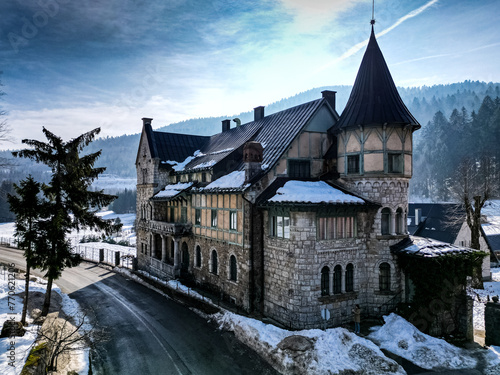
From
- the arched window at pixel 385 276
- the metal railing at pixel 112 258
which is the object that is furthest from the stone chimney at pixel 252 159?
the metal railing at pixel 112 258

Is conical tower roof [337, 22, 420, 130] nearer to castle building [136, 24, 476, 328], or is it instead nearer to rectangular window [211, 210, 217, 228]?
castle building [136, 24, 476, 328]

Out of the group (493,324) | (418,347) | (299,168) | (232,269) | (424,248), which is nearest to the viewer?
(418,347)

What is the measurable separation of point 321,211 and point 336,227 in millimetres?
1590

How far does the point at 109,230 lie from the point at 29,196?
4682 millimetres

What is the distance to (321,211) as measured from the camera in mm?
18875

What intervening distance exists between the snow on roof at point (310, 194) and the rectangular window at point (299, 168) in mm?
1181

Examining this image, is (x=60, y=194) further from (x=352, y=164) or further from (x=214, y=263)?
(x=352, y=164)

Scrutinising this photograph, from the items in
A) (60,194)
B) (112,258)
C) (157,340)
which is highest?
(60,194)

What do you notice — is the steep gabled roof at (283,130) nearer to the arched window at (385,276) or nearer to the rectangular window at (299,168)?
the rectangular window at (299,168)

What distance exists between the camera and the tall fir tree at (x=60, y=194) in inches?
736

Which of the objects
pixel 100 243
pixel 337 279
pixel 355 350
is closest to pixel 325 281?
pixel 337 279

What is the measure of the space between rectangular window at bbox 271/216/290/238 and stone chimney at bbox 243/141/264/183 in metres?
3.02

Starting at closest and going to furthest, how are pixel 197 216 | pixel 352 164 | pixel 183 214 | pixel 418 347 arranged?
pixel 418 347
pixel 352 164
pixel 197 216
pixel 183 214

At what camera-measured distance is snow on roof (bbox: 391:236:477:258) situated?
18.6 m
